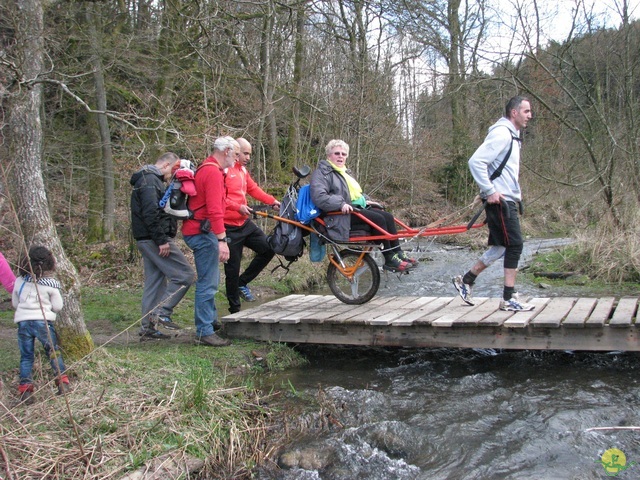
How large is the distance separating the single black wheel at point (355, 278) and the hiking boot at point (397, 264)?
0.67 ft

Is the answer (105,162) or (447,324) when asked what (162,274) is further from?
(105,162)

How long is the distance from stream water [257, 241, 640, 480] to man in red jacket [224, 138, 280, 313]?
1204 mm

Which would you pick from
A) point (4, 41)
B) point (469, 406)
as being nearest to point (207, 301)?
point (469, 406)

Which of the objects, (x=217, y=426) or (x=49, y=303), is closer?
(x=217, y=426)

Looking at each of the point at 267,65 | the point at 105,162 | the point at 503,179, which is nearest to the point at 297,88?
the point at 267,65

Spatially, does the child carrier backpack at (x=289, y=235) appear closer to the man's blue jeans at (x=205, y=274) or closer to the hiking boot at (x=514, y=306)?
the man's blue jeans at (x=205, y=274)

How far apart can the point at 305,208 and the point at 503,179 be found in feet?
6.97

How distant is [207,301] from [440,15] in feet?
32.4

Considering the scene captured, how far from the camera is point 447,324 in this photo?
19.2ft

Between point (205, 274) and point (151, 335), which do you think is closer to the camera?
point (205, 274)

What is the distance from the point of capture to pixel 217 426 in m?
4.46

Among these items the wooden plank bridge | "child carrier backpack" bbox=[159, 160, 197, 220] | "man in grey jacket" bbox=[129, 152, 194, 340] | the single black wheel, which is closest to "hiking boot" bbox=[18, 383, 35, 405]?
"man in grey jacket" bbox=[129, 152, 194, 340]

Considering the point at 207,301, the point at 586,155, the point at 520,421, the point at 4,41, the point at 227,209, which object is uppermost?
the point at 4,41

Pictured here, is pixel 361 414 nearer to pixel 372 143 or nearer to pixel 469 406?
pixel 469 406
